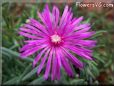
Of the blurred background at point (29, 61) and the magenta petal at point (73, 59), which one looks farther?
the blurred background at point (29, 61)

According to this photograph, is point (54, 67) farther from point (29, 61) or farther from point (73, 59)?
point (29, 61)

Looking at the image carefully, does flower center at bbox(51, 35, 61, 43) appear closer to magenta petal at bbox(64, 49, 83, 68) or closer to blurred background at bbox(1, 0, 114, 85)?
magenta petal at bbox(64, 49, 83, 68)

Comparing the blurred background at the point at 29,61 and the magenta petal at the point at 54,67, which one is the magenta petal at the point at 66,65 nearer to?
the magenta petal at the point at 54,67

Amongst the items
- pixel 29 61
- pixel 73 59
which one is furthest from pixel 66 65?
pixel 29 61

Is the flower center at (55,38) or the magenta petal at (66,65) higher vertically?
the flower center at (55,38)

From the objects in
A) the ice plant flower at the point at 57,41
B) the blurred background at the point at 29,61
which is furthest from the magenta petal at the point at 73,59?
the blurred background at the point at 29,61

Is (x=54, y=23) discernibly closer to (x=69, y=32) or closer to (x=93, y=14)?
(x=69, y=32)

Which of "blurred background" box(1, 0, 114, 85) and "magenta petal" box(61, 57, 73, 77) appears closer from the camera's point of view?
"magenta petal" box(61, 57, 73, 77)

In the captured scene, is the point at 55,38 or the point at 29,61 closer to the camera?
the point at 55,38

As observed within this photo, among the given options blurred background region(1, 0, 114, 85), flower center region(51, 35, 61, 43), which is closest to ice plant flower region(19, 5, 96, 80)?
flower center region(51, 35, 61, 43)
